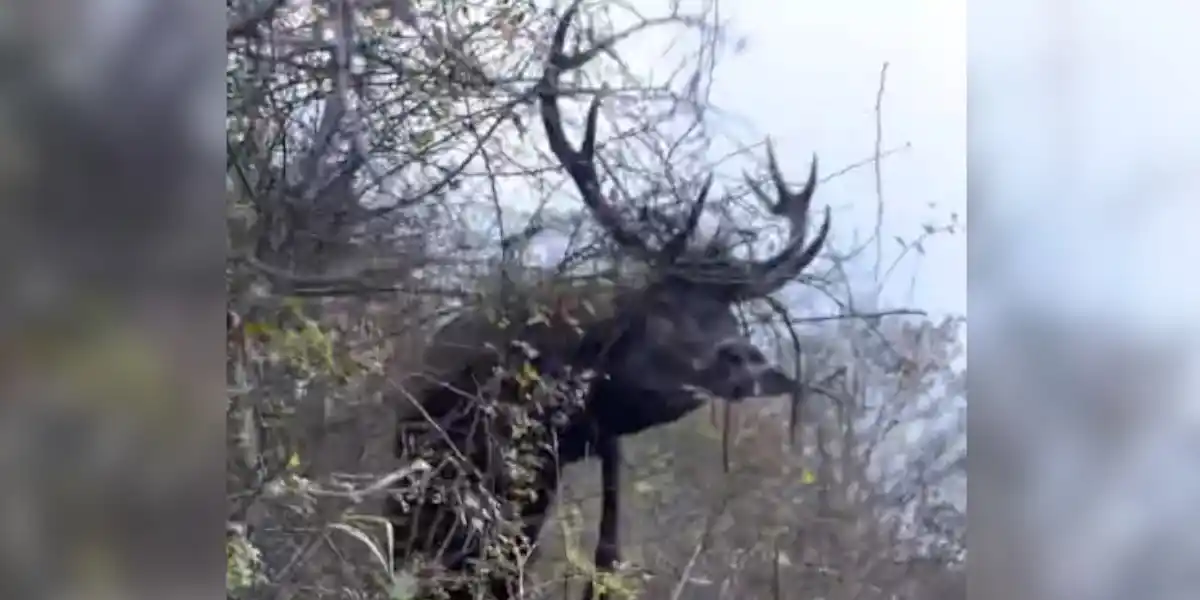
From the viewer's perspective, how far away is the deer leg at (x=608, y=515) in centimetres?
104

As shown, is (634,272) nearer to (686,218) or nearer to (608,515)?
(686,218)

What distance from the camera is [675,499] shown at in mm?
1042

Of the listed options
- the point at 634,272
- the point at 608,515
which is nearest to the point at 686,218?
the point at 634,272

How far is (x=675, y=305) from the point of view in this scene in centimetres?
105

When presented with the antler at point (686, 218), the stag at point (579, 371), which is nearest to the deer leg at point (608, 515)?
the stag at point (579, 371)

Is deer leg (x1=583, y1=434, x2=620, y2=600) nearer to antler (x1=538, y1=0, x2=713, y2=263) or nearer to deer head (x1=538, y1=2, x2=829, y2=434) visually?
deer head (x1=538, y1=2, x2=829, y2=434)

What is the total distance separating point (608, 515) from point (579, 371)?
0.16 meters

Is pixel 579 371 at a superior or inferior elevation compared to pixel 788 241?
inferior

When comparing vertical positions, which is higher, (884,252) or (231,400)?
(884,252)

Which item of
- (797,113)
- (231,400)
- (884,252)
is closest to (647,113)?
(797,113)
